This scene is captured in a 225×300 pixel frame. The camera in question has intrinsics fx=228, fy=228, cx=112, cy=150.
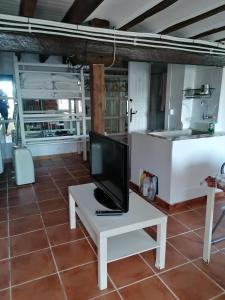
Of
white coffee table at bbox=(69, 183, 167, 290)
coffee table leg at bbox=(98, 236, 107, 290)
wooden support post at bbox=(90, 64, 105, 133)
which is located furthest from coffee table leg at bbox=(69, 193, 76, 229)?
wooden support post at bbox=(90, 64, 105, 133)

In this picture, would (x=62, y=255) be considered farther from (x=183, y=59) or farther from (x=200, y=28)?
(x=200, y=28)

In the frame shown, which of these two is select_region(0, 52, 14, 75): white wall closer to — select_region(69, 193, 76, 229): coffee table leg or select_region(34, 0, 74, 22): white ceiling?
select_region(34, 0, 74, 22): white ceiling

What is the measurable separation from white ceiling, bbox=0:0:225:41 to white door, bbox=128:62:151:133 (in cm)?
175

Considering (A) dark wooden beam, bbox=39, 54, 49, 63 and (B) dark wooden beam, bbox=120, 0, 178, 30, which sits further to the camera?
(A) dark wooden beam, bbox=39, 54, 49, 63

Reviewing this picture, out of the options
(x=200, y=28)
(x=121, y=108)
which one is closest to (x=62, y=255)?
(x=200, y=28)

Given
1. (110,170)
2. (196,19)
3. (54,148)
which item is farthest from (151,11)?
(54,148)

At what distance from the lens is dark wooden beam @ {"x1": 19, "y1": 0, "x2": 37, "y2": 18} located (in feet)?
6.31

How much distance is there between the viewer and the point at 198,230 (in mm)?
2434

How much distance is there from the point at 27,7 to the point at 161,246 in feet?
7.72

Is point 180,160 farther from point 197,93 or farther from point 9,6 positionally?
point 9,6

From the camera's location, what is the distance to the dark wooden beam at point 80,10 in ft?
6.43

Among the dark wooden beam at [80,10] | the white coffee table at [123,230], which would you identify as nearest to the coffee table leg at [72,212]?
the white coffee table at [123,230]

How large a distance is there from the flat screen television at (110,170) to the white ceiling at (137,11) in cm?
126

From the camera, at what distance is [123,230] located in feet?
5.41
